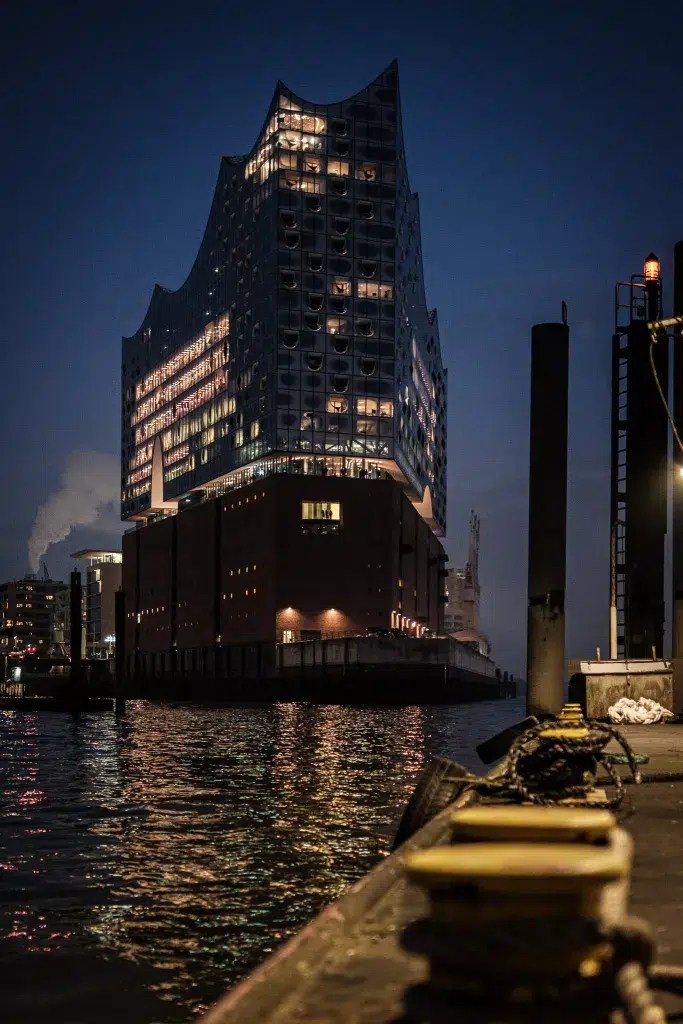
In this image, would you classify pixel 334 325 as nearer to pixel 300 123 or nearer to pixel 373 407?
pixel 373 407

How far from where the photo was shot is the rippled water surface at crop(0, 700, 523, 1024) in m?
10.1

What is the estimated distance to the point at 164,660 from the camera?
149 meters

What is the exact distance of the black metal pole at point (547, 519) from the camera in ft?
83.2

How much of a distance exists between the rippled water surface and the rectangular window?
8032cm

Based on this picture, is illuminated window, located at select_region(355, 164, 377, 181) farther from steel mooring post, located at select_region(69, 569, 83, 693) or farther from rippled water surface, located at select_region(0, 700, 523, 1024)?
rippled water surface, located at select_region(0, 700, 523, 1024)

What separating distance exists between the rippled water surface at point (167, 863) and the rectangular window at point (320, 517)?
80.3 meters

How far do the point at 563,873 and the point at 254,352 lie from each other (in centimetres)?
12965

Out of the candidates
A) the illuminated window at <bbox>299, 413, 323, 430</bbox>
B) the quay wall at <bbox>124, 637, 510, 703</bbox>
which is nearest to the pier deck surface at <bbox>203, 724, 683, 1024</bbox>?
the quay wall at <bbox>124, 637, 510, 703</bbox>

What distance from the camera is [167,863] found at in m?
16.0

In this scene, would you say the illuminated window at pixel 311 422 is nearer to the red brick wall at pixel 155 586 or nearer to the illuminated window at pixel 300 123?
the red brick wall at pixel 155 586

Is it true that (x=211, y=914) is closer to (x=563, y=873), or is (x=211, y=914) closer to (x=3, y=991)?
(x=3, y=991)

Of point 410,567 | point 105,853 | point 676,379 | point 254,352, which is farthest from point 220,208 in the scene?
point 105,853

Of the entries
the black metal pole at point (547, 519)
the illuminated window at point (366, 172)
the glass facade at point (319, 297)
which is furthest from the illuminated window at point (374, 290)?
the black metal pole at point (547, 519)

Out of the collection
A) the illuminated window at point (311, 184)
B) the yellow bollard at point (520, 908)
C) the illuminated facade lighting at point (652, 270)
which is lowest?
the yellow bollard at point (520, 908)
